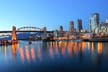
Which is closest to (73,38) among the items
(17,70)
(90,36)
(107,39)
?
(90,36)

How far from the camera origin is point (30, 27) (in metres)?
131

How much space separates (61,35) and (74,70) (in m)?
129

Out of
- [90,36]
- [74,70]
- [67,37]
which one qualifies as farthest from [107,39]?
[74,70]

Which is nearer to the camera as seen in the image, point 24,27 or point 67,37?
point 24,27

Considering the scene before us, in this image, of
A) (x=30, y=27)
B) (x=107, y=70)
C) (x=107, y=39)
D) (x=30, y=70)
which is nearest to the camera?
(x=107, y=70)

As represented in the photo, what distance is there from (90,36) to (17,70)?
4018 inches

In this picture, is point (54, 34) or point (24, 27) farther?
point (54, 34)

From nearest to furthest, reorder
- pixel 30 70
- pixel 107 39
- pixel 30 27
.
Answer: pixel 30 70 → pixel 107 39 → pixel 30 27

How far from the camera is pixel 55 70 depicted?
1988 centimetres

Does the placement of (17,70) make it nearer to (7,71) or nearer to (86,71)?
(7,71)

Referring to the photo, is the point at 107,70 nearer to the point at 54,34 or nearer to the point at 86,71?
the point at 86,71

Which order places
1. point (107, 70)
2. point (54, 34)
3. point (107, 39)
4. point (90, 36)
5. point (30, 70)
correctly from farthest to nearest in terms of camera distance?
1. point (54, 34)
2. point (90, 36)
3. point (107, 39)
4. point (30, 70)
5. point (107, 70)

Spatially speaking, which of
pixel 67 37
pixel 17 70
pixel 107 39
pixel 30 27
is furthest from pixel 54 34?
pixel 17 70

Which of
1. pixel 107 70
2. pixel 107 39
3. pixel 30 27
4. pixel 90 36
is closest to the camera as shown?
pixel 107 70
